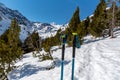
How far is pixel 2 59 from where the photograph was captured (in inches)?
762

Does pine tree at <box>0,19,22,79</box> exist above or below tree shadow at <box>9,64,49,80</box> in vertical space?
above

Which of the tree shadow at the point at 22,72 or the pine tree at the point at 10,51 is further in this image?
the pine tree at the point at 10,51

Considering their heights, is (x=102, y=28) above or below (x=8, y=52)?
above

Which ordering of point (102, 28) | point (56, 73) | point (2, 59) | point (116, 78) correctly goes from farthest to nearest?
1. point (102, 28)
2. point (2, 59)
3. point (56, 73)
4. point (116, 78)

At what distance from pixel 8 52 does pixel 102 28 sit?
26669mm

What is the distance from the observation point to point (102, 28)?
4366 cm

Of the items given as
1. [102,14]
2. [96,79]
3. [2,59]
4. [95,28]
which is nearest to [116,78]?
[96,79]

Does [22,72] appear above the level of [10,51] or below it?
below

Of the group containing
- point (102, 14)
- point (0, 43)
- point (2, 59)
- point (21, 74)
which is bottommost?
point (21, 74)

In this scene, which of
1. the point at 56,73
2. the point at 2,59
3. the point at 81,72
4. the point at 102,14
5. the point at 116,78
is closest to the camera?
the point at 116,78

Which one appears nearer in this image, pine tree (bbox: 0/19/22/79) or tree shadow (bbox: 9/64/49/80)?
tree shadow (bbox: 9/64/49/80)

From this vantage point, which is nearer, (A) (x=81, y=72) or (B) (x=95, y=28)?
(A) (x=81, y=72)

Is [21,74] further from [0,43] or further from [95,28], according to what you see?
[95,28]

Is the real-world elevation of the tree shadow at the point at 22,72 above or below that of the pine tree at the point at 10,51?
below
